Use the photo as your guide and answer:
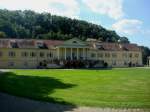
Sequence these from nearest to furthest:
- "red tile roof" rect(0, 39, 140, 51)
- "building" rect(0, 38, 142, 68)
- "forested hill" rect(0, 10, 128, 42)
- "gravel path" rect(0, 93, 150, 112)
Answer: "gravel path" rect(0, 93, 150, 112) < "building" rect(0, 38, 142, 68) < "red tile roof" rect(0, 39, 140, 51) < "forested hill" rect(0, 10, 128, 42)

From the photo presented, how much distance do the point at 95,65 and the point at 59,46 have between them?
9.30 meters

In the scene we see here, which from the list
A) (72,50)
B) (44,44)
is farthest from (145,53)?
(44,44)

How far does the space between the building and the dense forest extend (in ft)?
90.2

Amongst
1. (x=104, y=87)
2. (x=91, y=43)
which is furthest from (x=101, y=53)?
(x=104, y=87)

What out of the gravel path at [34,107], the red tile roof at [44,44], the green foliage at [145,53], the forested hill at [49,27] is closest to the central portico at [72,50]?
the red tile roof at [44,44]

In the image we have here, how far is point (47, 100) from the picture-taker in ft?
69.5

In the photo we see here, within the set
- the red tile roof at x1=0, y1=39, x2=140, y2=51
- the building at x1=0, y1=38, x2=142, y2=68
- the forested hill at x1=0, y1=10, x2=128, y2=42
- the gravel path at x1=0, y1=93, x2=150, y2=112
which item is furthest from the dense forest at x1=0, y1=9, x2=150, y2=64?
the gravel path at x1=0, y1=93, x2=150, y2=112

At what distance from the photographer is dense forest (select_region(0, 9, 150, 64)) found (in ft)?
382

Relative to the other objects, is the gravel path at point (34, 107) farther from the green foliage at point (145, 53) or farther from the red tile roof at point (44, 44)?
the green foliage at point (145, 53)

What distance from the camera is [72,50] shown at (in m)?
82.8

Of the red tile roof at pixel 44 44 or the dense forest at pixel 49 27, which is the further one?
the dense forest at pixel 49 27

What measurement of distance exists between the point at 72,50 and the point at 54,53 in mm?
4369

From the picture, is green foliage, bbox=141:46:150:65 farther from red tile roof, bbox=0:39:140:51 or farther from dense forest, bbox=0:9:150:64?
red tile roof, bbox=0:39:140:51

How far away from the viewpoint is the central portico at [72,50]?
81094 mm
